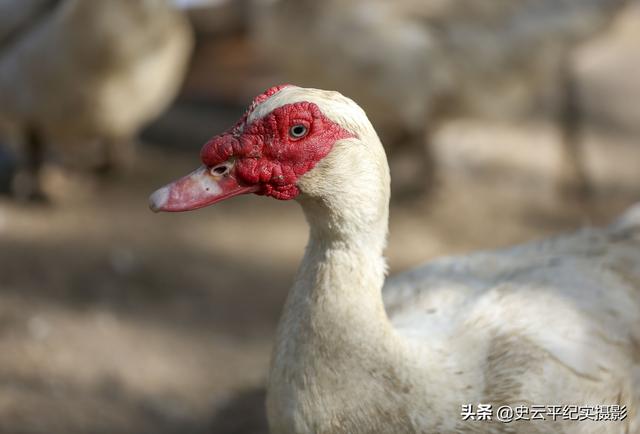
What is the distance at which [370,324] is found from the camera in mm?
1902

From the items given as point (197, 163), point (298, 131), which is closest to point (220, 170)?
point (298, 131)

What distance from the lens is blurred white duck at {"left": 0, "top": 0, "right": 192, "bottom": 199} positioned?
3928 millimetres

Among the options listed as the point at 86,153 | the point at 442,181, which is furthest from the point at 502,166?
the point at 86,153

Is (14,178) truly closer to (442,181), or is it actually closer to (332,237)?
(442,181)

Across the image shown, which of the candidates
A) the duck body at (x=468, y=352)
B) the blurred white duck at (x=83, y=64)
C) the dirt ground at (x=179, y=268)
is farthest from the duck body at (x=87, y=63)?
the duck body at (x=468, y=352)

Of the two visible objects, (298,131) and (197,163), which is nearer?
(298,131)

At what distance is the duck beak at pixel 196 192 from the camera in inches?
71.3

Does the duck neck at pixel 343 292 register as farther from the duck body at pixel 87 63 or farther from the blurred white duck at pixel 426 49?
the blurred white duck at pixel 426 49

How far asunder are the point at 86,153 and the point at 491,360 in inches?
141

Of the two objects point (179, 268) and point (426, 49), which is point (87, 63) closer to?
point (179, 268)

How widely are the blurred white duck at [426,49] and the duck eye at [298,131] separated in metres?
2.66

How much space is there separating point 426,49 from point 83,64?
173 centimetres

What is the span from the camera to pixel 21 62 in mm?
4070

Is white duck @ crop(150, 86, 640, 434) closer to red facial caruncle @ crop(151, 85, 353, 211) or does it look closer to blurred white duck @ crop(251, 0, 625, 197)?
red facial caruncle @ crop(151, 85, 353, 211)
